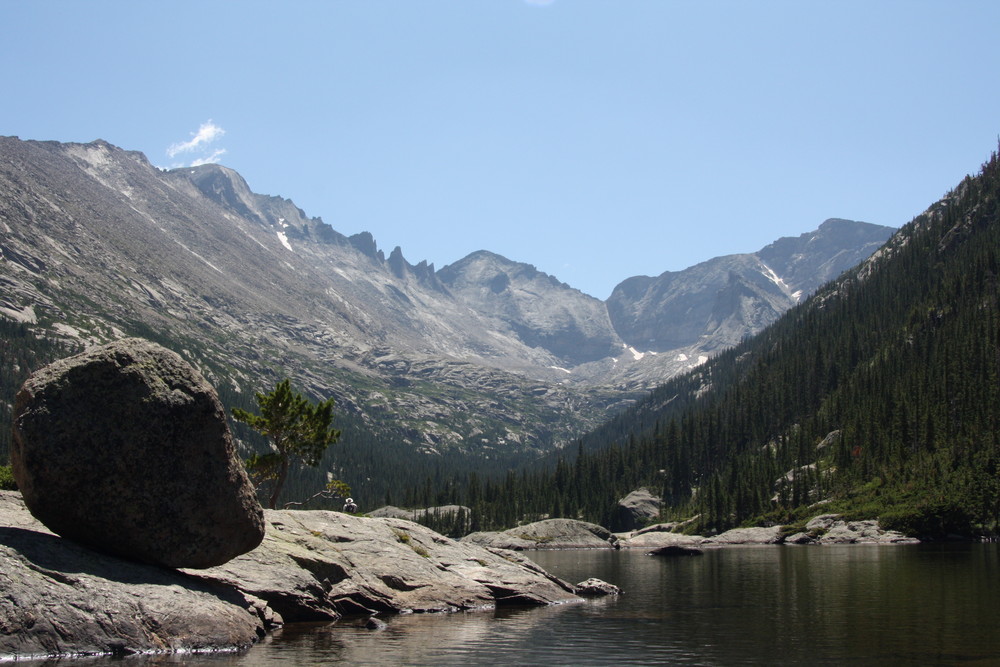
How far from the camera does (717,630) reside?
1684 inches

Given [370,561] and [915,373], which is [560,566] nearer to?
[370,561]

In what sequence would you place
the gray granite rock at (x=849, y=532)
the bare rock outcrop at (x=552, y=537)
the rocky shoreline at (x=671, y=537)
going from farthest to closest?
the bare rock outcrop at (x=552, y=537), the rocky shoreline at (x=671, y=537), the gray granite rock at (x=849, y=532)

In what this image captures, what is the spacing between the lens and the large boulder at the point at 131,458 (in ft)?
106

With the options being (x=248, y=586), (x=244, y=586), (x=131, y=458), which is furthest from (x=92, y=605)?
(x=248, y=586)

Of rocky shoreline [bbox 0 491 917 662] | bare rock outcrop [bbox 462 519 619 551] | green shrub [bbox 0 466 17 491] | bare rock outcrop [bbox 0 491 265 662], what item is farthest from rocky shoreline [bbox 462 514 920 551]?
green shrub [bbox 0 466 17 491]

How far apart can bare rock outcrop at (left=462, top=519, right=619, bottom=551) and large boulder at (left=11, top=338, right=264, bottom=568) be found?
135m

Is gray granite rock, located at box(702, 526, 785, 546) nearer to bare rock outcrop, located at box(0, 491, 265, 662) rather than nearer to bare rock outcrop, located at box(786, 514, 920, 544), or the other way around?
bare rock outcrop, located at box(786, 514, 920, 544)

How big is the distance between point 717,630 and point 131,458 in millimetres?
31655

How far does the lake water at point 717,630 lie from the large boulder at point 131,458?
602 cm

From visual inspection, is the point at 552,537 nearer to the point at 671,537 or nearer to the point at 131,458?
the point at 671,537

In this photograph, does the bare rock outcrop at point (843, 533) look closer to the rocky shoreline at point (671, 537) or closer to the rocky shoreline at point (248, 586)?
the rocky shoreline at point (671, 537)

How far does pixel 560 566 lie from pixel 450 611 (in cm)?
5789

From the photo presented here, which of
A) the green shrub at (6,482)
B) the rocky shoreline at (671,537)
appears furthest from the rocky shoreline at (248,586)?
the rocky shoreline at (671,537)

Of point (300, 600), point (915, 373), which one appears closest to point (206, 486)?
point (300, 600)
